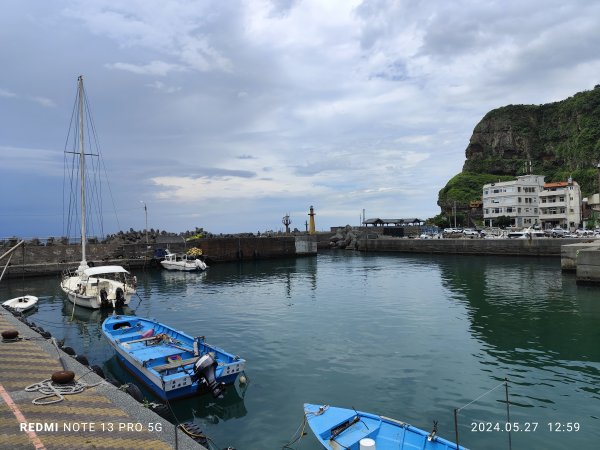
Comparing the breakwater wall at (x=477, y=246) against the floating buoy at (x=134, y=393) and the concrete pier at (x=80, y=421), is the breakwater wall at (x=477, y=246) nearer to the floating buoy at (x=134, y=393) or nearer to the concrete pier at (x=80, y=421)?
the floating buoy at (x=134, y=393)

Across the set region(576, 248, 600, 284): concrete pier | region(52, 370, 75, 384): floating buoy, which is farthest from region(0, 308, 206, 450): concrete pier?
region(576, 248, 600, 284): concrete pier

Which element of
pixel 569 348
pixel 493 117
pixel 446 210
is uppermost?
pixel 493 117

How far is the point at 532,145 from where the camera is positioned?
13838cm

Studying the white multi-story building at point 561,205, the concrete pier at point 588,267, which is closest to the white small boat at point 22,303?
the concrete pier at point 588,267

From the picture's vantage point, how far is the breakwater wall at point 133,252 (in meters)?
50.4

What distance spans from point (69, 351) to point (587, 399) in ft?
60.5

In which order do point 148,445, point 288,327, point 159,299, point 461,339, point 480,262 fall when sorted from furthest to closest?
1. point 480,262
2. point 159,299
3. point 288,327
4. point 461,339
5. point 148,445

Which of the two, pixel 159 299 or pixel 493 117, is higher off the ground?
pixel 493 117

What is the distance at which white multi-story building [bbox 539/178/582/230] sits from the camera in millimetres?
91312

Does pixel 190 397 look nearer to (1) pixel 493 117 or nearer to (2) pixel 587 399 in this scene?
(2) pixel 587 399

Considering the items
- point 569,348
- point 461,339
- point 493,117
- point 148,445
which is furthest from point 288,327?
point 493,117

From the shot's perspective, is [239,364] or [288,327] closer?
[239,364]

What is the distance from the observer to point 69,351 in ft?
49.5

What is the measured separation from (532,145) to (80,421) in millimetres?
159802
